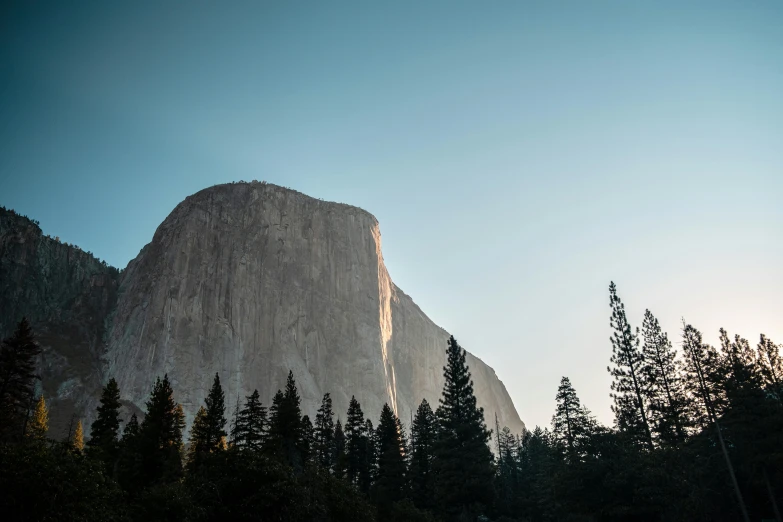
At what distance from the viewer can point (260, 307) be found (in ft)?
376

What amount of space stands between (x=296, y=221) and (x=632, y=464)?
102 m

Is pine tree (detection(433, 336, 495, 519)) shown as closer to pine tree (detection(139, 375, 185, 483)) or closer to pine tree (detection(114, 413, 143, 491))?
pine tree (detection(139, 375, 185, 483))

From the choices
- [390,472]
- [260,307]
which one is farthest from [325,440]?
[260,307]

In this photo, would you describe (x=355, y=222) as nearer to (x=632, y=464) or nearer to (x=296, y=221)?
(x=296, y=221)

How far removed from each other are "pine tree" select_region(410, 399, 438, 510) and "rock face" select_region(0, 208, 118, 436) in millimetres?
69903

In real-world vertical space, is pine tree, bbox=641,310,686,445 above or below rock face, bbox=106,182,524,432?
below

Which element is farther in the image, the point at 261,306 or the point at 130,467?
the point at 261,306

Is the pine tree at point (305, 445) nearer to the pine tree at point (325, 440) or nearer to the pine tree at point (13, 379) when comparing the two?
the pine tree at point (325, 440)

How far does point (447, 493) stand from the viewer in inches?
1716

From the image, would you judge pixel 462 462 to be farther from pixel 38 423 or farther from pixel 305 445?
pixel 38 423

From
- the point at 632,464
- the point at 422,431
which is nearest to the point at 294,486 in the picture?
the point at 632,464

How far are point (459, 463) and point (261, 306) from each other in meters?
77.7

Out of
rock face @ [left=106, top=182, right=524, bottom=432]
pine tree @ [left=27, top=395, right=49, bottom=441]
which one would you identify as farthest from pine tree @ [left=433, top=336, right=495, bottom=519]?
rock face @ [left=106, top=182, right=524, bottom=432]

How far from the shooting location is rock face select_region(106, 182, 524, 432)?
105m
